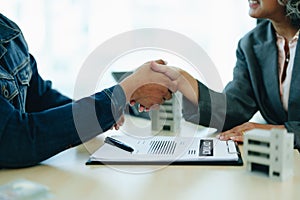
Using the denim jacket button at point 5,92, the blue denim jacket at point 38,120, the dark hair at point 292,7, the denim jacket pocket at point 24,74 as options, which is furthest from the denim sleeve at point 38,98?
the dark hair at point 292,7

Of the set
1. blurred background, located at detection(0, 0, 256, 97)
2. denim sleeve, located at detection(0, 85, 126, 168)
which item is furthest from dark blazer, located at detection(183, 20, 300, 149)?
denim sleeve, located at detection(0, 85, 126, 168)

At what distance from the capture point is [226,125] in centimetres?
123

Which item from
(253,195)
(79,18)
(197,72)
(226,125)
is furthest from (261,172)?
(79,18)

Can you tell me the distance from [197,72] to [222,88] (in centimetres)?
12

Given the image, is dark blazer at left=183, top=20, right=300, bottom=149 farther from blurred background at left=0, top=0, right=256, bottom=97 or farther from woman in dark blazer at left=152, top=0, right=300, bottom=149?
blurred background at left=0, top=0, right=256, bottom=97

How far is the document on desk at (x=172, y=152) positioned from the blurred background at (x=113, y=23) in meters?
0.73

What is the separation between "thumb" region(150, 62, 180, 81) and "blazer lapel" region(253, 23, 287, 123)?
33 centimetres

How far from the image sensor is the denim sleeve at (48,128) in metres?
0.78

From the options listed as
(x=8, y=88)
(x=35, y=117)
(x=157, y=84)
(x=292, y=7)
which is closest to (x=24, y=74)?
(x=8, y=88)

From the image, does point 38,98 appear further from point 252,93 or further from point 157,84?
point 252,93

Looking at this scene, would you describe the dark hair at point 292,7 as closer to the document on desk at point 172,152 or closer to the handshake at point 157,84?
the handshake at point 157,84

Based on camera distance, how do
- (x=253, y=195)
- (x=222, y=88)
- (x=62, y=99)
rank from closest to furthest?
(x=253, y=195), (x=62, y=99), (x=222, y=88)

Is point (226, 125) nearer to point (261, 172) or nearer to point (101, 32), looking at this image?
point (261, 172)

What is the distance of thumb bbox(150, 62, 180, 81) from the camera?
119cm
